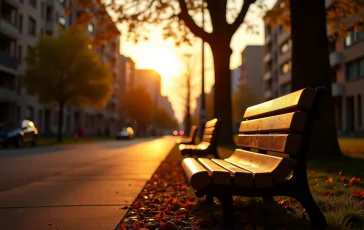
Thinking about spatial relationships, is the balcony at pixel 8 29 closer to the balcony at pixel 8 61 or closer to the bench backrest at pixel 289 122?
the balcony at pixel 8 61

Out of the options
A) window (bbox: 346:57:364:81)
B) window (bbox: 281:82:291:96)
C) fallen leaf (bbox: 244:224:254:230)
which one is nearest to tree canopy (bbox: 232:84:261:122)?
window (bbox: 281:82:291:96)

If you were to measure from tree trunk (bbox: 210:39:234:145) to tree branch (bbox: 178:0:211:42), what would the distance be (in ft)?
2.76

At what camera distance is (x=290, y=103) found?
3.51 metres

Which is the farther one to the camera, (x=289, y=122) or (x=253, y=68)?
(x=253, y=68)

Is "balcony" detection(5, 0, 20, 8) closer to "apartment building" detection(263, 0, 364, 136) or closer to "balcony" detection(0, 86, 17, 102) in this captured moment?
"balcony" detection(0, 86, 17, 102)

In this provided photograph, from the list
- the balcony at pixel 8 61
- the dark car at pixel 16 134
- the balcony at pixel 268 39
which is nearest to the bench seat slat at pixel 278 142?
the dark car at pixel 16 134

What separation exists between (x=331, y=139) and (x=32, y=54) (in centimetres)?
3244

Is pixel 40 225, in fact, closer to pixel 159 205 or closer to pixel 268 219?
pixel 159 205

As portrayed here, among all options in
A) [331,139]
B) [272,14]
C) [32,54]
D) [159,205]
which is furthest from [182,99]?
[159,205]

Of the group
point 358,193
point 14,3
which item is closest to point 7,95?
point 14,3

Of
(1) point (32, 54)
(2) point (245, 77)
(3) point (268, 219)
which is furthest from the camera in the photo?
(2) point (245, 77)

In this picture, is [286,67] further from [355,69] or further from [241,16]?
[241,16]

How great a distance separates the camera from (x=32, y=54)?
36.5 metres

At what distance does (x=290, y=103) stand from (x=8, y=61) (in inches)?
1531
